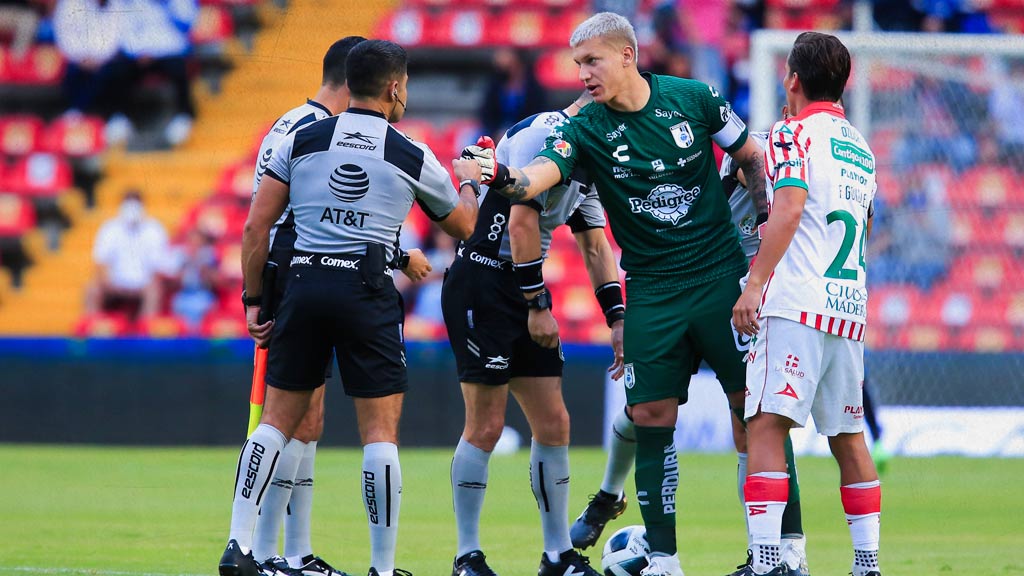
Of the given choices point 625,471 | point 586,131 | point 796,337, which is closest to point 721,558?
point 625,471

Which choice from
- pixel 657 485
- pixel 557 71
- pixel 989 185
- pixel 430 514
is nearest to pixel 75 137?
pixel 557 71

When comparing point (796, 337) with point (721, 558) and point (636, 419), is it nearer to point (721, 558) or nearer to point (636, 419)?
point (636, 419)

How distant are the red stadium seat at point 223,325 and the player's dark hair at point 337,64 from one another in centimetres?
1004

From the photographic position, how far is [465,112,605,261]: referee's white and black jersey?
659cm

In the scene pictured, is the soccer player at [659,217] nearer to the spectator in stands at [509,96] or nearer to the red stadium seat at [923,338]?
the red stadium seat at [923,338]

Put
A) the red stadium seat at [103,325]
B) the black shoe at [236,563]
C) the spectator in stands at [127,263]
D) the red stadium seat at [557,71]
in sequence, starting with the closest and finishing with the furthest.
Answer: the black shoe at [236,563], the red stadium seat at [103,325], the spectator in stands at [127,263], the red stadium seat at [557,71]

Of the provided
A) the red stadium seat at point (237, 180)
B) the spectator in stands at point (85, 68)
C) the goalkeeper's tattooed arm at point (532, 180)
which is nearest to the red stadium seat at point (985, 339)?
the red stadium seat at point (237, 180)

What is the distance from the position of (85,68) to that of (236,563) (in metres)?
15.0

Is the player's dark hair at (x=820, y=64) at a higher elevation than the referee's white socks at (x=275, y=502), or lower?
higher

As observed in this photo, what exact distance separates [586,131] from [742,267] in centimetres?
95

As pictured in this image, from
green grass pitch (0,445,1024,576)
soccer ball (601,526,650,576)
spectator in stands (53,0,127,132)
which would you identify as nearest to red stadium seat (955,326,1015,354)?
green grass pitch (0,445,1024,576)

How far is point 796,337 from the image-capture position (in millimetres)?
5582

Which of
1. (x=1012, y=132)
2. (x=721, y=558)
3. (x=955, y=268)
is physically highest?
(x=1012, y=132)

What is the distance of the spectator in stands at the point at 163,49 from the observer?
17172 millimetres
